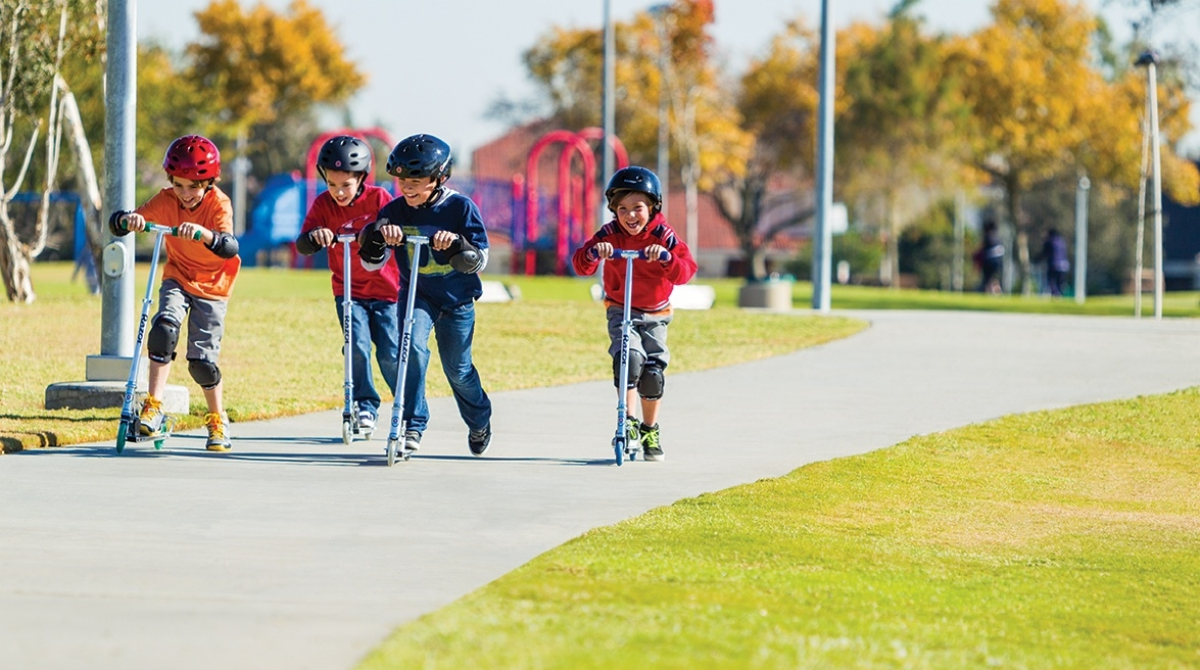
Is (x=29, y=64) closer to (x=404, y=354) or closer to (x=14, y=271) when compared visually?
(x=14, y=271)

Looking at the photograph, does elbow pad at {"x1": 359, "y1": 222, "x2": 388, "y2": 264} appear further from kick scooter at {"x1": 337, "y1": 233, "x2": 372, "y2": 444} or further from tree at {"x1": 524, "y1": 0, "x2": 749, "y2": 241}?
tree at {"x1": 524, "y1": 0, "x2": 749, "y2": 241}

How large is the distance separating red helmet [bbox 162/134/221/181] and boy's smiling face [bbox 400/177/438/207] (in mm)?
989

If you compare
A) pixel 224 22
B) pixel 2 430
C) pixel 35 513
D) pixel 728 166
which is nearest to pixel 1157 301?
pixel 2 430

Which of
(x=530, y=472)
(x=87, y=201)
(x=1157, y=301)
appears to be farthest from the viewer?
(x=1157, y=301)

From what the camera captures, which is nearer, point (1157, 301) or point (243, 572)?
point (243, 572)

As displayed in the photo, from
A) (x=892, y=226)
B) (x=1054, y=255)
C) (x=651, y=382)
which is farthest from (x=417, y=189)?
(x=892, y=226)

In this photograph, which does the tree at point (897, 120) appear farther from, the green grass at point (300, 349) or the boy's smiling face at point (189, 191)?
the boy's smiling face at point (189, 191)

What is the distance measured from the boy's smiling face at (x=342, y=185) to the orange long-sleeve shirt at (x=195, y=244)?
58 centimetres

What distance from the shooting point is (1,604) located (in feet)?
18.1

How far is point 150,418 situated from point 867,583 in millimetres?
4605

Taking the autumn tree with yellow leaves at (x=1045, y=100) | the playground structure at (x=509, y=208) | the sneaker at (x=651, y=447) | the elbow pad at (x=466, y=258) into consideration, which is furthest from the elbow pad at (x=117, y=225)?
the autumn tree with yellow leaves at (x=1045, y=100)

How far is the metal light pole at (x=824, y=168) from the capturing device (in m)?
24.3

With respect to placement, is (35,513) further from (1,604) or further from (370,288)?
(370,288)

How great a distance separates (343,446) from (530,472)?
1365mm
